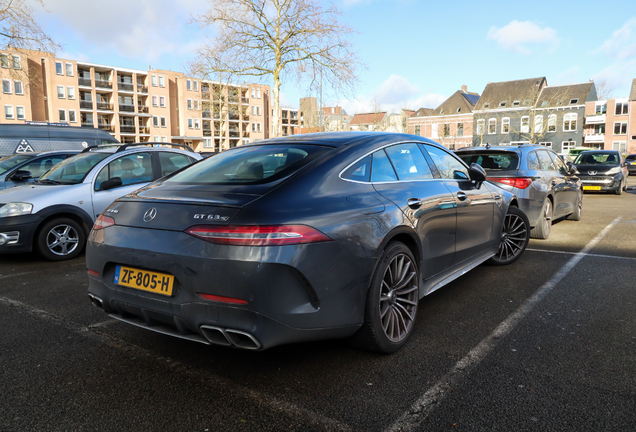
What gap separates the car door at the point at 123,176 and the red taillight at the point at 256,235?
5104 mm

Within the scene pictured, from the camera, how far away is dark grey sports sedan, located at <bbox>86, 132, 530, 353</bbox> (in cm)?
253

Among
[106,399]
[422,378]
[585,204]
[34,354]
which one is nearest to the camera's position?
[106,399]

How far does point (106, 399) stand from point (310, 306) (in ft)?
4.22

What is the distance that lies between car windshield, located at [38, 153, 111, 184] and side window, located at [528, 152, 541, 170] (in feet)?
21.4

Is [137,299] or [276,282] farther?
[137,299]

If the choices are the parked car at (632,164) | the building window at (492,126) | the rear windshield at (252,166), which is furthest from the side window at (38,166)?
the building window at (492,126)

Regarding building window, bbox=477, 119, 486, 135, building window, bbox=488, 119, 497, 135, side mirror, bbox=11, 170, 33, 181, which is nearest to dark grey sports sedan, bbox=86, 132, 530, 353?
side mirror, bbox=11, 170, 33, 181

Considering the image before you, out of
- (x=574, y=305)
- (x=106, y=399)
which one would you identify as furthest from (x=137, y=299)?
(x=574, y=305)

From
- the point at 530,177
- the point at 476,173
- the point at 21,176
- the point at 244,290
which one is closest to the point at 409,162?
the point at 476,173

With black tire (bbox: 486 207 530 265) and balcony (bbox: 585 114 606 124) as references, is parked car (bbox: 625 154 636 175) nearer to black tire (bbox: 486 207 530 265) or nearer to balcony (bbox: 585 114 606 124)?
balcony (bbox: 585 114 606 124)

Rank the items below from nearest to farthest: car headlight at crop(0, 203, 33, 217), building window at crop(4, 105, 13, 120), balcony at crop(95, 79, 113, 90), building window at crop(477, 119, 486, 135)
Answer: car headlight at crop(0, 203, 33, 217)
building window at crop(4, 105, 13, 120)
building window at crop(477, 119, 486, 135)
balcony at crop(95, 79, 113, 90)

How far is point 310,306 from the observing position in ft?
8.71

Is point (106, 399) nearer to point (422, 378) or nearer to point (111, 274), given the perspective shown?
point (111, 274)

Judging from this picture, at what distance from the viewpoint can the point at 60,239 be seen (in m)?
6.71
